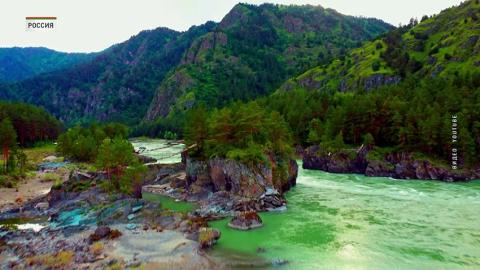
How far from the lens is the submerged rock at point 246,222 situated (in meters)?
58.6

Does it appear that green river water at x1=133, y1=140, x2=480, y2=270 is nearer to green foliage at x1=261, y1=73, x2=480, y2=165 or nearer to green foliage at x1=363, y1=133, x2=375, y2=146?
green foliage at x1=261, y1=73, x2=480, y2=165

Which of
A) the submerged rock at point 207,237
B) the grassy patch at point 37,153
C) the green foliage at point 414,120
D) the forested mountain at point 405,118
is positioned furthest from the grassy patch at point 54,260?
the grassy patch at point 37,153

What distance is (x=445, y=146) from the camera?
320 feet

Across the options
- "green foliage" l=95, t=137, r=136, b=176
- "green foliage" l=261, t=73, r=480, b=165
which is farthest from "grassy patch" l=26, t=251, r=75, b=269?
"green foliage" l=261, t=73, r=480, b=165

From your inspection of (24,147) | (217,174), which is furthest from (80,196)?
(24,147)

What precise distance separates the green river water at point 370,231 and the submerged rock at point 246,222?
1224 mm

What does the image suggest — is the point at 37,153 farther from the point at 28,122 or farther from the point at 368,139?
the point at 368,139

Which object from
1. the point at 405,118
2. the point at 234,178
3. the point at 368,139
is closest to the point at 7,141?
the point at 234,178

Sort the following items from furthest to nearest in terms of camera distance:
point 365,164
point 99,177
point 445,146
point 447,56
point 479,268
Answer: point 447,56
point 365,164
point 445,146
point 99,177
point 479,268

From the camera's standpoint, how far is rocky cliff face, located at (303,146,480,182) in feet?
306

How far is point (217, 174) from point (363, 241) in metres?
34.8

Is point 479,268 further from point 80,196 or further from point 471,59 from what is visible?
point 471,59

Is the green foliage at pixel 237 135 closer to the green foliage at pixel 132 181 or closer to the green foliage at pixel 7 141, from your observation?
the green foliage at pixel 132 181

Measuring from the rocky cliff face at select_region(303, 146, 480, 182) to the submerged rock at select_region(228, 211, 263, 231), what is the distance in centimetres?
5088
